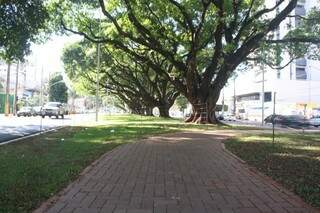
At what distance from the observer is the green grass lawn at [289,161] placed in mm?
8944

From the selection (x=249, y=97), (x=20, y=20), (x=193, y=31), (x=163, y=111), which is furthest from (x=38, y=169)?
(x=249, y=97)

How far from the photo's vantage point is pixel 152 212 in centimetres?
715

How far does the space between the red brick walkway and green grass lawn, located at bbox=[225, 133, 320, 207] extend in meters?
0.35

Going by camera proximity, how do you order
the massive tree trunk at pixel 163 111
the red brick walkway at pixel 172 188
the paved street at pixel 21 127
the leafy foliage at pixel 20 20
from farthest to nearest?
the massive tree trunk at pixel 163 111 < the paved street at pixel 21 127 < the leafy foliage at pixel 20 20 < the red brick walkway at pixel 172 188

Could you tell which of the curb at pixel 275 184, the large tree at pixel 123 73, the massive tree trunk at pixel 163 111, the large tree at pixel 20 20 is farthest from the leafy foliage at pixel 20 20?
the massive tree trunk at pixel 163 111

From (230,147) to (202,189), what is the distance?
7.38 metres

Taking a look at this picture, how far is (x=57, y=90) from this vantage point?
107625 millimetres

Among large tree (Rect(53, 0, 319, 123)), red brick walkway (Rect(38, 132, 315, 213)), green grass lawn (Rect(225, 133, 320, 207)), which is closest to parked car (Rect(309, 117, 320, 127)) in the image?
large tree (Rect(53, 0, 319, 123))

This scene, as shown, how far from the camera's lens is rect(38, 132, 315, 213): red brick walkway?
750cm

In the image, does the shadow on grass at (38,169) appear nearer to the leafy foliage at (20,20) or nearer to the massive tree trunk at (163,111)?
the leafy foliage at (20,20)

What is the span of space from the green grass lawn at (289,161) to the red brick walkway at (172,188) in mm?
347

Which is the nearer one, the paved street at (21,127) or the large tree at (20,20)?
the large tree at (20,20)

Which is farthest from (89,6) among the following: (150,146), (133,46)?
(150,146)

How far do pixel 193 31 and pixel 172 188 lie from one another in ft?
74.2
